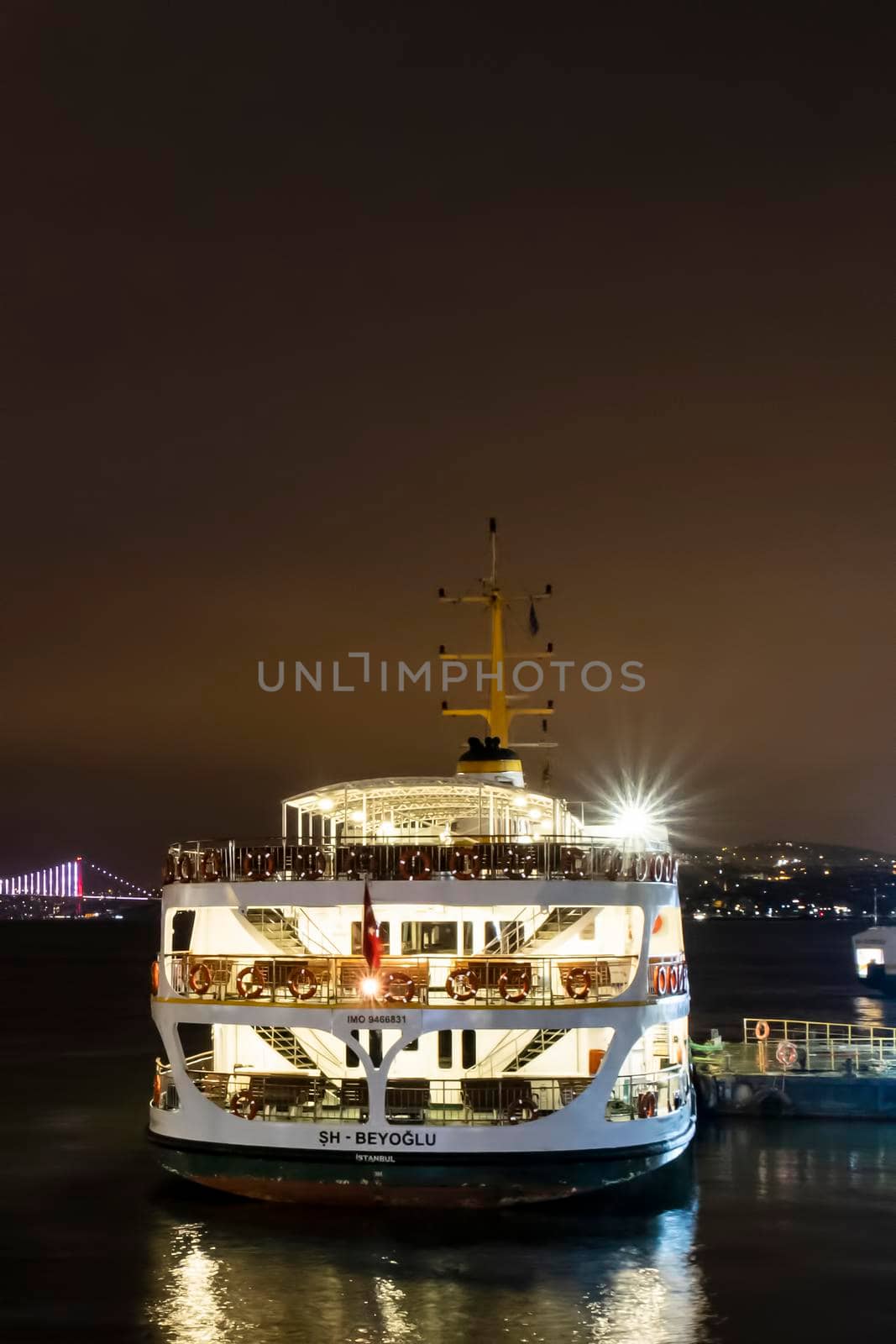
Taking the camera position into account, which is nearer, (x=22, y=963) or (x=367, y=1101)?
(x=367, y=1101)

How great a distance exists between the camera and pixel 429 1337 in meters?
21.2

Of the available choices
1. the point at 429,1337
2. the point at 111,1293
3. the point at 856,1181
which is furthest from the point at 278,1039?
the point at 856,1181

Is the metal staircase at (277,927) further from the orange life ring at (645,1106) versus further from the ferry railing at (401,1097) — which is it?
the orange life ring at (645,1106)

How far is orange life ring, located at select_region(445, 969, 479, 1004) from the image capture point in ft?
87.0

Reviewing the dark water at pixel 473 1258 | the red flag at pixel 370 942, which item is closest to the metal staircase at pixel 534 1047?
the dark water at pixel 473 1258

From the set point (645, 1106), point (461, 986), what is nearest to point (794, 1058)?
point (645, 1106)

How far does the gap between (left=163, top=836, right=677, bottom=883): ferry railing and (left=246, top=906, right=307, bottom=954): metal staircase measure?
159 centimetres

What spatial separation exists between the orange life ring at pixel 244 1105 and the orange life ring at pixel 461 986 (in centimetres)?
363

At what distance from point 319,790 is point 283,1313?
9.68 m

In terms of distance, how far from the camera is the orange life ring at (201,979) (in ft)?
91.0

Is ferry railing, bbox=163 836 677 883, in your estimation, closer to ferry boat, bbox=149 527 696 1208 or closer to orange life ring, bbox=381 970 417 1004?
ferry boat, bbox=149 527 696 1208

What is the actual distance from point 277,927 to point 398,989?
4.21m

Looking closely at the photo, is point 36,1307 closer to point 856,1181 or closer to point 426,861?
point 426,861

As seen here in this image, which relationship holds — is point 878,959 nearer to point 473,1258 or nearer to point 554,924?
point 554,924
